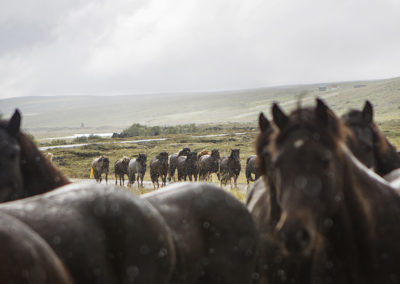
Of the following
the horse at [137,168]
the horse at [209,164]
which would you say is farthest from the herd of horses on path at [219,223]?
the horse at [137,168]

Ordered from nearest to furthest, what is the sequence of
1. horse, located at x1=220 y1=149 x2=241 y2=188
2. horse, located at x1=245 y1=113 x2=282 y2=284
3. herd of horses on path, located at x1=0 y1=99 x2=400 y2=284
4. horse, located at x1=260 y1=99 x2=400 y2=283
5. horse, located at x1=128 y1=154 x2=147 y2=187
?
herd of horses on path, located at x1=0 y1=99 x2=400 y2=284 < horse, located at x1=260 y1=99 x2=400 y2=283 < horse, located at x1=245 y1=113 x2=282 y2=284 < horse, located at x1=220 y1=149 x2=241 y2=188 < horse, located at x1=128 y1=154 x2=147 y2=187

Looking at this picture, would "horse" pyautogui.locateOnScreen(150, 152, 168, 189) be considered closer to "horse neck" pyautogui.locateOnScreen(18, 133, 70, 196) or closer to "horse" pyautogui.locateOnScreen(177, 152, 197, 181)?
"horse" pyautogui.locateOnScreen(177, 152, 197, 181)

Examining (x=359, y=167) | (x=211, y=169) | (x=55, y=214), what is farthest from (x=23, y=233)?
(x=211, y=169)

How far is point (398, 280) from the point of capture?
10.8ft

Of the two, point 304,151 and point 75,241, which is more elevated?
point 304,151

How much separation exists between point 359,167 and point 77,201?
6.43 ft

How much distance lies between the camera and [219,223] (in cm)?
404

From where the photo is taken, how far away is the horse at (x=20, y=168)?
148 inches

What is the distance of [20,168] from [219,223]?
173 cm

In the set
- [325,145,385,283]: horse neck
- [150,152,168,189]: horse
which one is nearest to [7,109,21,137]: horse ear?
[325,145,385,283]: horse neck

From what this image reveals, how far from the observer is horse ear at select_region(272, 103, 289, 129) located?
10.3 feet

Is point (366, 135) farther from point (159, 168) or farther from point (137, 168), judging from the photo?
point (137, 168)

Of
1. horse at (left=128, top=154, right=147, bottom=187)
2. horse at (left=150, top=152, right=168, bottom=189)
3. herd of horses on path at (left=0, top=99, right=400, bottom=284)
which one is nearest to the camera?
herd of horses on path at (left=0, top=99, right=400, bottom=284)

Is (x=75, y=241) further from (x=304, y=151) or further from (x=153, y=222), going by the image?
(x=304, y=151)
